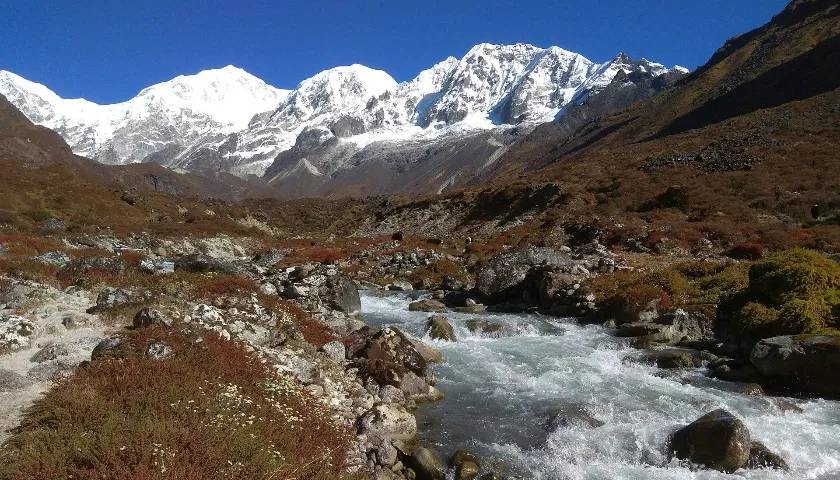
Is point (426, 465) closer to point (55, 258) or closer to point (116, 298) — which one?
point (116, 298)

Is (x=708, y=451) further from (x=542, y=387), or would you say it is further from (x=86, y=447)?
(x=86, y=447)

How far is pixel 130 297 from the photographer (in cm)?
1781

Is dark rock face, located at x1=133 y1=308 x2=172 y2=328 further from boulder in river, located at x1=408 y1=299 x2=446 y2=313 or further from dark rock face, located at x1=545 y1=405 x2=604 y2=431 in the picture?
boulder in river, located at x1=408 y1=299 x2=446 y2=313

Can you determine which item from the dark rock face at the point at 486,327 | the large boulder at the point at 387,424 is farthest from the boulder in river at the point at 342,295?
the large boulder at the point at 387,424

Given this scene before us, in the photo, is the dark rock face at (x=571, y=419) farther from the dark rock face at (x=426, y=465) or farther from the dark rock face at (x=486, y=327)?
the dark rock face at (x=486, y=327)

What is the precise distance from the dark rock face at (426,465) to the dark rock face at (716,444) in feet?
16.9

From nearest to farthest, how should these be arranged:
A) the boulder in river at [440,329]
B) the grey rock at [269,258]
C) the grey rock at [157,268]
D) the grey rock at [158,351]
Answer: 1. the grey rock at [158,351]
2. the boulder in river at [440,329]
3. the grey rock at [157,268]
4. the grey rock at [269,258]

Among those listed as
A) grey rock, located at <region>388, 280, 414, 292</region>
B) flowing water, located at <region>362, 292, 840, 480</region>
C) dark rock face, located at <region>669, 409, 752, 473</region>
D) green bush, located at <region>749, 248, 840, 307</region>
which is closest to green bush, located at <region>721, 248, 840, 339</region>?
green bush, located at <region>749, 248, 840, 307</region>

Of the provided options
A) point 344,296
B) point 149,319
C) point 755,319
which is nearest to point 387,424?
point 149,319

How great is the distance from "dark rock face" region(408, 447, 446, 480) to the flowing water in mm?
864

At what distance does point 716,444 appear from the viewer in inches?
451

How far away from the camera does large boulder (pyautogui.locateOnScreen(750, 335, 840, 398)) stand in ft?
48.8

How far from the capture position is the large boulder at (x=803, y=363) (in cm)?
1488

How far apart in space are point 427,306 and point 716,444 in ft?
58.4
